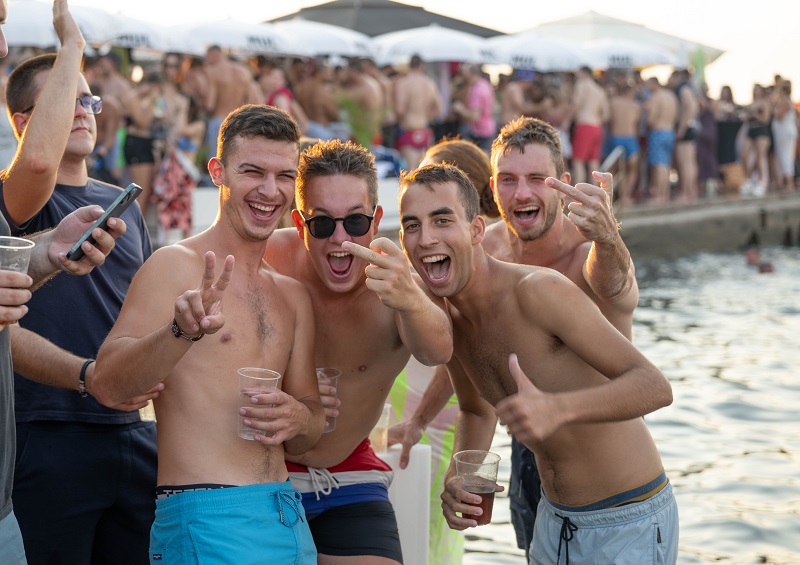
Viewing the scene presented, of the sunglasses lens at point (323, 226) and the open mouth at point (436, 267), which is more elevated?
the sunglasses lens at point (323, 226)

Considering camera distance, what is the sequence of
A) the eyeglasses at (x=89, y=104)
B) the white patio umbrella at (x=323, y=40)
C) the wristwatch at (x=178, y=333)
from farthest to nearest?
1. the white patio umbrella at (x=323, y=40)
2. the eyeglasses at (x=89, y=104)
3. the wristwatch at (x=178, y=333)

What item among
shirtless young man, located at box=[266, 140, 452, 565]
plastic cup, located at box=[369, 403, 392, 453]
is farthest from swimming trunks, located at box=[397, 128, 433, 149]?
shirtless young man, located at box=[266, 140, 452, 565]

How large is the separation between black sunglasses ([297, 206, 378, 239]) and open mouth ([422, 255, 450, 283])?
0.35 m

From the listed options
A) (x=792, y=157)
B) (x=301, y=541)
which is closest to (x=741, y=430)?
(x=301, y=541)

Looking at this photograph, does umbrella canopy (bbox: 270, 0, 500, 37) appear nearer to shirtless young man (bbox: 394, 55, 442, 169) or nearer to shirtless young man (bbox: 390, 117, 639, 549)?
shirtless young man (bbox: 394, 55, 442, 169)

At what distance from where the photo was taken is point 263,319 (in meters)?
3.71

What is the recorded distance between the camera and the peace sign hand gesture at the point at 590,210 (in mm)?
3707

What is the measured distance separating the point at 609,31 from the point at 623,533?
2602 cm

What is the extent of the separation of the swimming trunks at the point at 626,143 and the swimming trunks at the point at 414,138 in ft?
13.2

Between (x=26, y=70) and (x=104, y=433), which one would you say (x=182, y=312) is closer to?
(x=104, y=433)

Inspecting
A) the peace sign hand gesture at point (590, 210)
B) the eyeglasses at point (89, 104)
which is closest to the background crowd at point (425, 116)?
the eyeglasses at point (89, 104)

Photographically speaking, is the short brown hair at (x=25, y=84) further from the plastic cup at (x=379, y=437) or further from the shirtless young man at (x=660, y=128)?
the shirtless young man at (x=660, y=128)

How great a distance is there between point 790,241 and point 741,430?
13078 millimetres

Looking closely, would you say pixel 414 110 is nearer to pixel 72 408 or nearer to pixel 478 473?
pixel 72 408
